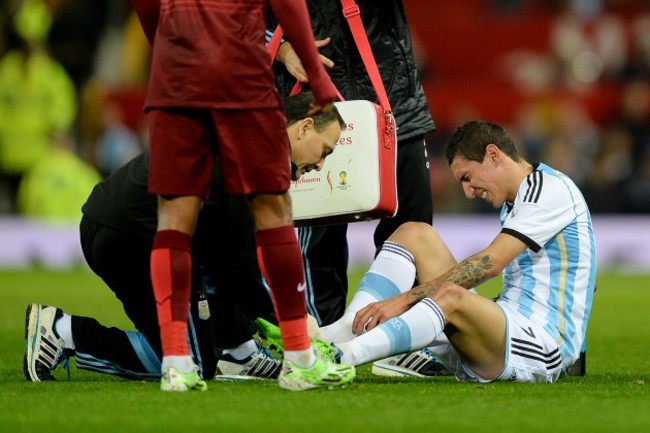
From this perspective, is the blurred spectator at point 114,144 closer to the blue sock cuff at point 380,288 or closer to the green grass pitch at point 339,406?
the green grass pitch at point 339,406

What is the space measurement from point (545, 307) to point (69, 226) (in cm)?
1064

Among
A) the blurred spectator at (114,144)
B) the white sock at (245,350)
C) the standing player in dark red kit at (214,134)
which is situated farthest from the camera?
the blurred spectator at (114,144)

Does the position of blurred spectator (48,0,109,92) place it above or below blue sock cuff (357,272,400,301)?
above

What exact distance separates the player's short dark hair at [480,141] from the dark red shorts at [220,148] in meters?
1.27

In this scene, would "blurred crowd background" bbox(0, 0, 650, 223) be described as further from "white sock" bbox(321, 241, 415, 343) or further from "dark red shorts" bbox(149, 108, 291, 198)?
"dark red shorts" bbox(149, 108, 291, 198)

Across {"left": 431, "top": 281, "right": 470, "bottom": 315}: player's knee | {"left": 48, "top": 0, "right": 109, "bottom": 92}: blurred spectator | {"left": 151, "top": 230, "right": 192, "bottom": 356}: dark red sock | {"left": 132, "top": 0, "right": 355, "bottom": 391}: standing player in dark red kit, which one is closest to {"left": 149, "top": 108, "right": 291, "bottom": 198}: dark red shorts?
{"left": 132, "top": 0, "right": 355, "bottom": 391}: standing player in dark red kit

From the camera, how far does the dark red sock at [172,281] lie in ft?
16.3

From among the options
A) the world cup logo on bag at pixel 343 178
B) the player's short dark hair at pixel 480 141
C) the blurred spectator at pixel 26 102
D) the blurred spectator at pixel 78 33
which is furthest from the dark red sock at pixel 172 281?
the blurred spectator at pixel 78 33

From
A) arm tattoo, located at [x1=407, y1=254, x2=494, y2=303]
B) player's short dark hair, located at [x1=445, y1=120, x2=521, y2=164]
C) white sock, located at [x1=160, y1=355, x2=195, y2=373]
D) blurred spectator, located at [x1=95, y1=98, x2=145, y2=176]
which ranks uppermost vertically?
player's short dark hair, located at [x1=445, y1=120, x2=521, y2=164]

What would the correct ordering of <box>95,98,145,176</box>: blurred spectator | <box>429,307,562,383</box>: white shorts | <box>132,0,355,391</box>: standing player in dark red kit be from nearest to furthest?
<box>132,0,355,391</box>: standing player in dark red kit < <box>429,307,562,383</box>: white shorts < <box>95,98,145,176</box>: blurred spectator

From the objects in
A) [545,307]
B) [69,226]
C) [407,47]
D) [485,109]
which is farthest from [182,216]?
[485,109]

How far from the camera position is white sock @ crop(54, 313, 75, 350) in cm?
589

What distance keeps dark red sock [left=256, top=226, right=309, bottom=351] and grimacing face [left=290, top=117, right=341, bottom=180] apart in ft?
1.48

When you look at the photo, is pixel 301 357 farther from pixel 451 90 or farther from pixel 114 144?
pixel 451 90
